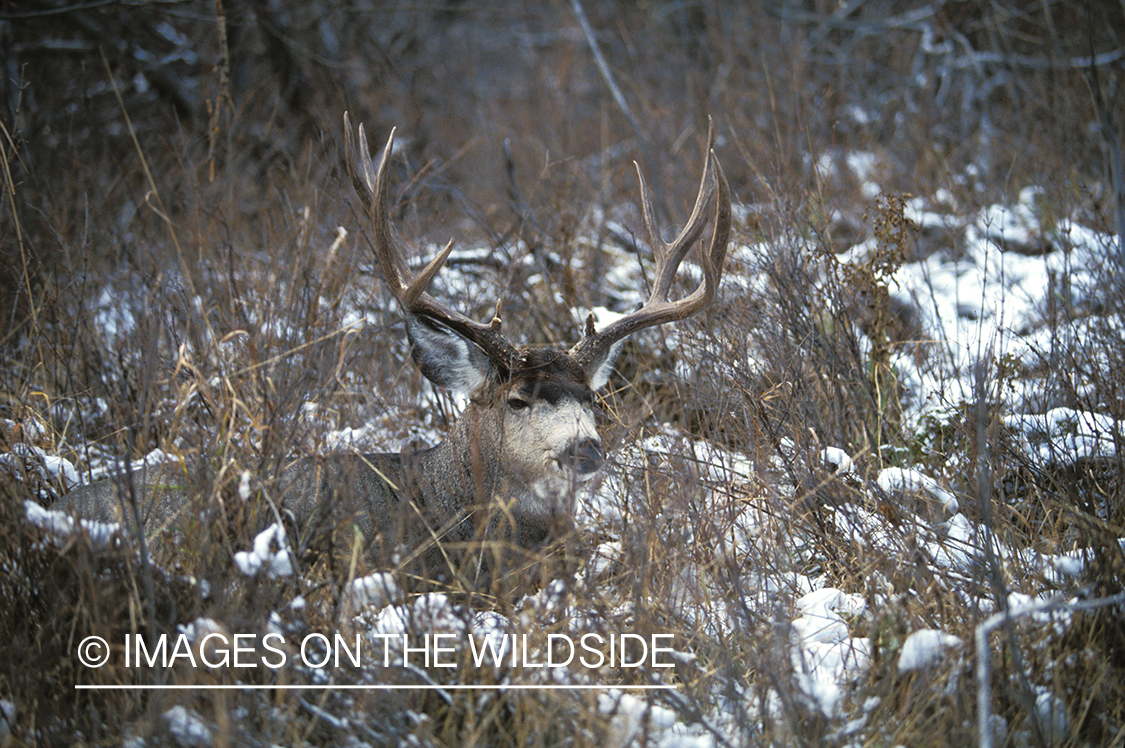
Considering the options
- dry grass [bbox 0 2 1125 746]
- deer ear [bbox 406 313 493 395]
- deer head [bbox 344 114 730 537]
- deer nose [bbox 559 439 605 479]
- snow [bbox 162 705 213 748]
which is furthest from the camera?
deer ear [bbox 406 313 493 395]

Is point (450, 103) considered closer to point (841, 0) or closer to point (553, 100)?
point (553, 100)

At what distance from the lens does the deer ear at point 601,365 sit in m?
3.94

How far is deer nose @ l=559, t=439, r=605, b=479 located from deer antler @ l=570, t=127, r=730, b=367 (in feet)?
1.99

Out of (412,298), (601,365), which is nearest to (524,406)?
(601,365)

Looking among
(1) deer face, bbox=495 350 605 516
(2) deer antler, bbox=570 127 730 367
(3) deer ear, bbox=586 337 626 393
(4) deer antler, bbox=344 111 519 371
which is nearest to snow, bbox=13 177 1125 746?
(1) deer face, bbox=495 350 605 516

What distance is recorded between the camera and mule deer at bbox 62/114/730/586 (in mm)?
3379

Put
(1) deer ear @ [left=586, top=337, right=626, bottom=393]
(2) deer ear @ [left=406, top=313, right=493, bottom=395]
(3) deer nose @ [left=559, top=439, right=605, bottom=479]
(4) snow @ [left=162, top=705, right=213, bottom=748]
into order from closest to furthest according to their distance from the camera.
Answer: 1. (4) snow @ [left=162, top=705, right=213, bottom=748]
2. (3) deer nose @ [left=559, top=439, right=605, bottom=479]
3. (2) deer ear @ [left=406, top=313, right=493, bottom=395]
4. (1) deer ear @ [left=586, top=337, right=626, bottom=393]

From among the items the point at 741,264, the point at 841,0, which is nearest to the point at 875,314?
the point at 741,264

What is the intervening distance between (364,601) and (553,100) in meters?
7.72

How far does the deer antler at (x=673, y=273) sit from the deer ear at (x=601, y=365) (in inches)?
0.8

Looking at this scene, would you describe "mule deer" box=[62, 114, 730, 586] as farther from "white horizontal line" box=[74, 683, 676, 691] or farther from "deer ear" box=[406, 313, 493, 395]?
"white horizontal line" box=[74, 683, 676, 691]

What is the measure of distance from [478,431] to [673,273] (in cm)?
130

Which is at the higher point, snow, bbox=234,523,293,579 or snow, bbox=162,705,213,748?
snow, bbox=234,523,293,579

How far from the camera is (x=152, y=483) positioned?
3.31 metres
